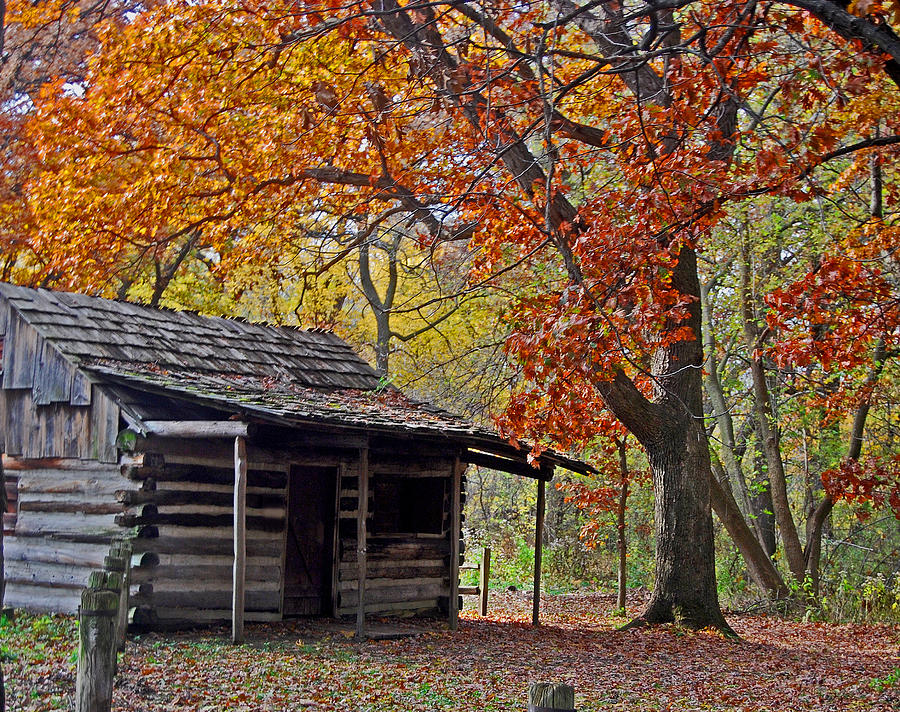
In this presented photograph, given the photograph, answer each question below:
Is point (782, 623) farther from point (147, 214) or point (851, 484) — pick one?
point (147, 214)

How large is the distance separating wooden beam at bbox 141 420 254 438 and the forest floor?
98.3 inches

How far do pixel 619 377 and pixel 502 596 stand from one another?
11994 millimetres

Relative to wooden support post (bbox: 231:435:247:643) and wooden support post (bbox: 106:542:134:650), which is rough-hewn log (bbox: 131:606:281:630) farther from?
wooden support post (bbox: 231:435:247:643)

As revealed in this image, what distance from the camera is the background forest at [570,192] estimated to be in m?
9.47

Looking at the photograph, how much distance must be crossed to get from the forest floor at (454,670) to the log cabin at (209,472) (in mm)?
805

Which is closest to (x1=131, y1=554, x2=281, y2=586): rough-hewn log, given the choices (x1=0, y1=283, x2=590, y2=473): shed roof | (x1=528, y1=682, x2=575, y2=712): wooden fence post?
(x1=0, y1=283, x2=590, y2=473): shed roof

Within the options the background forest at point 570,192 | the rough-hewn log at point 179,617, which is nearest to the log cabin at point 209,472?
the rough-hewn log at point 179,617

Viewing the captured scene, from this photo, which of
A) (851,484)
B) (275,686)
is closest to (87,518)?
(275,686)

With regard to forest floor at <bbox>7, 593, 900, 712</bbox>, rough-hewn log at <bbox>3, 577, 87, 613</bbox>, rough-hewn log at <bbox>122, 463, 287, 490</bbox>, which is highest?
rough-hewn log at <bbox>122, 463, 287, 490</bbox>

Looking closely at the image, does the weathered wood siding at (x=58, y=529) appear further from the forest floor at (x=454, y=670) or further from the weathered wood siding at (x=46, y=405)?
the forest floor at (x=454, y=670)

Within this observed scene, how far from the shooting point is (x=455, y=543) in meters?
15.1

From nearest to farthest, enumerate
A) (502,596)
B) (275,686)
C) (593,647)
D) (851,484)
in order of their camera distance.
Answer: (275,686)
(851,484)
(593,647)
(502,596)

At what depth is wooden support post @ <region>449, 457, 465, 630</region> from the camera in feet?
48.3

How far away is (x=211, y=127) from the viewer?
637 inches
